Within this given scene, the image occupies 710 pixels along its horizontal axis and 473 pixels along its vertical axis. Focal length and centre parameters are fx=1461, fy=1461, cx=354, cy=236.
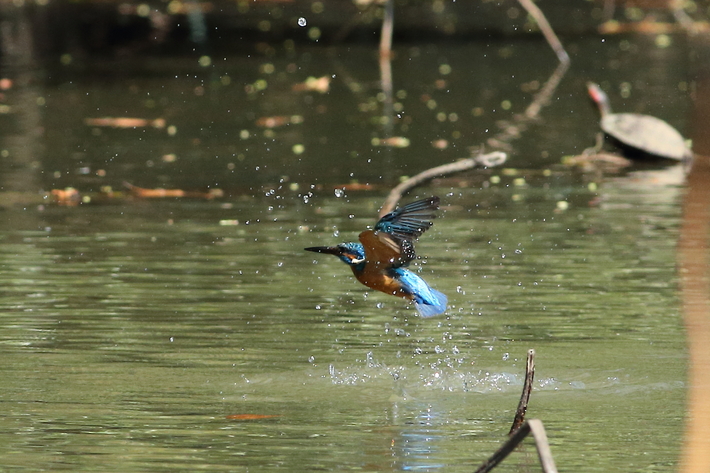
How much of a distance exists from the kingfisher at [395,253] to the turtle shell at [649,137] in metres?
8.39

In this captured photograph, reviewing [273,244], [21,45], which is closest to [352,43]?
[21,45]

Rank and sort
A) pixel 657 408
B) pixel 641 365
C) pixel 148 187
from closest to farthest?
pixel 657 408 < pixel 641 365 < pixel 148 187

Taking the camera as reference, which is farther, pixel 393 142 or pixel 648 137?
pixel 393 142

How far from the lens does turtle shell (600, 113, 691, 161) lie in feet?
46.4

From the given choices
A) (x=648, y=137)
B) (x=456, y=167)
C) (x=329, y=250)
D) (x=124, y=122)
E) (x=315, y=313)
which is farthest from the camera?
(x=124, y=122)

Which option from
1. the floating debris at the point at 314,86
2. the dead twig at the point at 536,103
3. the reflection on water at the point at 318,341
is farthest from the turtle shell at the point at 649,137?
the floating debris at the point at 314,86

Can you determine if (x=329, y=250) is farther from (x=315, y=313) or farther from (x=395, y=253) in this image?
(x=315, y=313)

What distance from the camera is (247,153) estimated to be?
14.7m

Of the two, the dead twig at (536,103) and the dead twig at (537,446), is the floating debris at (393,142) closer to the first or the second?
the dead twig at (536,103)

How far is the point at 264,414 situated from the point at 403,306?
2633 millimetres

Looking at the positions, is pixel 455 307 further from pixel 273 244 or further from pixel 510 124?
pixel 510 124

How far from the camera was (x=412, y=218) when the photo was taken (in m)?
5.82

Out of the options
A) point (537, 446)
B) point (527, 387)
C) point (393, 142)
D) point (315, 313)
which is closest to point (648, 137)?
point (393, 142)

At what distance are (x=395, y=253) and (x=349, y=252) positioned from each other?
19 cm
